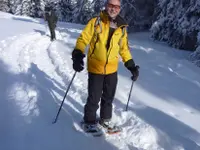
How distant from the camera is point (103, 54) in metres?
4.84

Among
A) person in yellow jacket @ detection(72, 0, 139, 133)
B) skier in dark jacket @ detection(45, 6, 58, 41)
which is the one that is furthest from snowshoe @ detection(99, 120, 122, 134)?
skier in dark jacket @ detection(45, 6, 58, 41)

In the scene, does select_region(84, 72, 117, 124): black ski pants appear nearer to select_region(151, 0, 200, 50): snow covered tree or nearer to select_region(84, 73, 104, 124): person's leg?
select_region(84, 73, 104, 124): person's leg

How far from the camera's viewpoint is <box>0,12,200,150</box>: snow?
4926 millimetres

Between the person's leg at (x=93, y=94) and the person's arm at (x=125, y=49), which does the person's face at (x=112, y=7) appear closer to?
the person's arm at (x=125, y=49)

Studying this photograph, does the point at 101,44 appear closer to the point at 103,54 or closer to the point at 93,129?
the point at 103,54

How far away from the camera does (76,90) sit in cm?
731

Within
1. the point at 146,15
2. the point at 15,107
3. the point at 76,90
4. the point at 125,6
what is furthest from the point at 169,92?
the point at 146,15

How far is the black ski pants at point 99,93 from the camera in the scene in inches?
197

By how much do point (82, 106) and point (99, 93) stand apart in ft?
4.33

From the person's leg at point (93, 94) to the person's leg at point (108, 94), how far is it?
108 millimetres

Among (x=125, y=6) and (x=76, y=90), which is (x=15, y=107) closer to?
(x=76, y=90)

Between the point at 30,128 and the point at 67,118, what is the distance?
73 cm

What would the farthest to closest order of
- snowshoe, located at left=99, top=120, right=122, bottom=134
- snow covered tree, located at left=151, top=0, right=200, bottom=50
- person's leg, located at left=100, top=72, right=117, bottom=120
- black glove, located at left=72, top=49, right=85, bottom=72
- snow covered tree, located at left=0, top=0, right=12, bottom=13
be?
snow covered tree, located at left=0, top=0, right=12, bottom=13 → snow covered tree, located at left=151, top=0, right=200, bottom=50 → snowshoe, located at left=99, top=120, right=122, bottom=134 → person's leg, located at left=100, top=72, right=117, bottom=120 → black glove, located at left=72, top=49, right=85, bottom=72

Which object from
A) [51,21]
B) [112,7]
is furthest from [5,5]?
[112,7]
